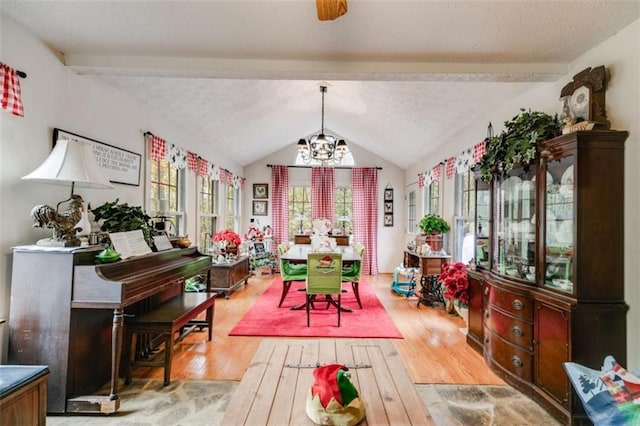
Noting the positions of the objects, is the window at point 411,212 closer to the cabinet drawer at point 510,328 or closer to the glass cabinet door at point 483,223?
the glass cabinet door at point 483,223

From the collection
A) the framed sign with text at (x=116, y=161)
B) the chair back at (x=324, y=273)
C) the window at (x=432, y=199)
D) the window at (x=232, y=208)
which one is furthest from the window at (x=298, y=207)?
the framed sign with text at (x=116, y=161)

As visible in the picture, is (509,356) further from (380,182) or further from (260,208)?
(260,208)

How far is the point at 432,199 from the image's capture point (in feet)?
19.2

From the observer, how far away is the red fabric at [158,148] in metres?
3.53

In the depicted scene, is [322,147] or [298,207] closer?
[322,147]

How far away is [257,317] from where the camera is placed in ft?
13.4

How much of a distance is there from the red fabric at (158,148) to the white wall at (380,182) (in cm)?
383

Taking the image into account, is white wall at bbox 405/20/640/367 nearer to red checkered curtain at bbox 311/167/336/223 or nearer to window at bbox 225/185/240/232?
red checkered curtain at bbox 311/167/336/223

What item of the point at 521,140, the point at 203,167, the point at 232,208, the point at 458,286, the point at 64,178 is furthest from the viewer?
the point at 232,208

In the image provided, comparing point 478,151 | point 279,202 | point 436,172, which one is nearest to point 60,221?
point 478,151

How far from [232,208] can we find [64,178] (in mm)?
4959

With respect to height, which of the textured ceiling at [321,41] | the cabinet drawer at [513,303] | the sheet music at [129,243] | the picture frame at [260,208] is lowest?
the cabinet drawer at [513,303]

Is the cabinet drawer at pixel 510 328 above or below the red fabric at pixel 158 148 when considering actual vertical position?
below

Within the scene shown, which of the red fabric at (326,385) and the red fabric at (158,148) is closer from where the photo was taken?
the red fabric at (326,385)
